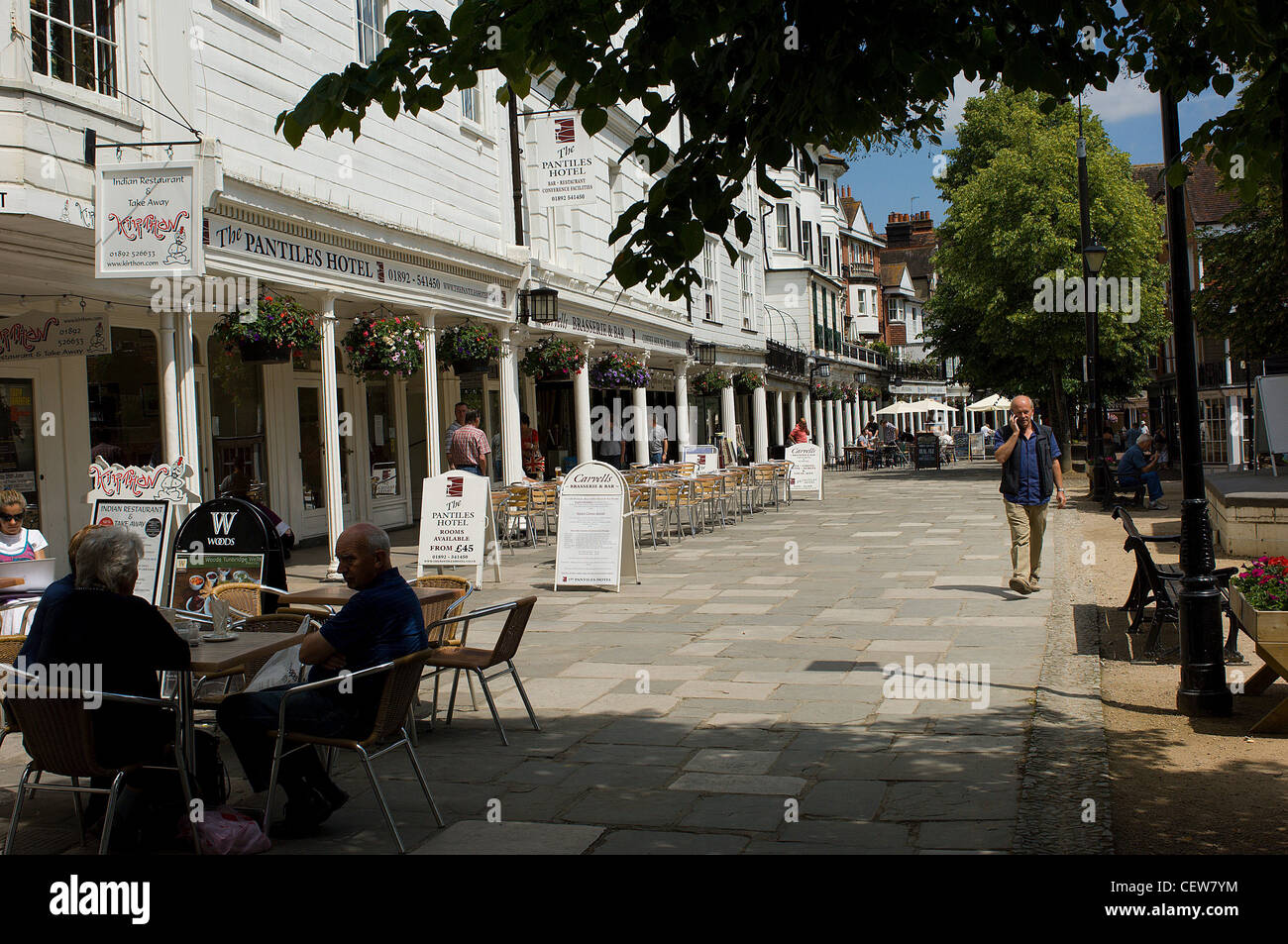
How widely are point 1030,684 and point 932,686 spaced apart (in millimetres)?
631

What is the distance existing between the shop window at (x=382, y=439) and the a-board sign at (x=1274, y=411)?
1322 cm

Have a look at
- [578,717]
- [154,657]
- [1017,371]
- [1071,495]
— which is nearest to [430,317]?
[578,717]

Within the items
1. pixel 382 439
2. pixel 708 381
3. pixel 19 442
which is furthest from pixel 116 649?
pixel 708 381

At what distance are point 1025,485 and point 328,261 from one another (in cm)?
777

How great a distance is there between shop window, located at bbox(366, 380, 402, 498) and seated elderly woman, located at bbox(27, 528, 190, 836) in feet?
44.4

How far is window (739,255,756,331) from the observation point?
1426 inches

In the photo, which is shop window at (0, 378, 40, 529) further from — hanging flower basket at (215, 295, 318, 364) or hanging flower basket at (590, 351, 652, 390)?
hanging flower basket at (590, 351, 652, 390)

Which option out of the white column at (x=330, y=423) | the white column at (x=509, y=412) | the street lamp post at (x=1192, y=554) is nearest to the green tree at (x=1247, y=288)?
the white column at (x=509, y=412)

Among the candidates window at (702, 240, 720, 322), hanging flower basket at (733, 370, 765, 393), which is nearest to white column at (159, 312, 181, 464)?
window at (702, 240, 720, 322)

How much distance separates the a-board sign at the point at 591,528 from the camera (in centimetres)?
1173

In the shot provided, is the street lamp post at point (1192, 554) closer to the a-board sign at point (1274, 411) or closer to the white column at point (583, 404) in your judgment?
the a-board sign at point (1274, 411)

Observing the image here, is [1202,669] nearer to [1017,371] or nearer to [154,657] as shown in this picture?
[154,657]

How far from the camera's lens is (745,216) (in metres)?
3.98
